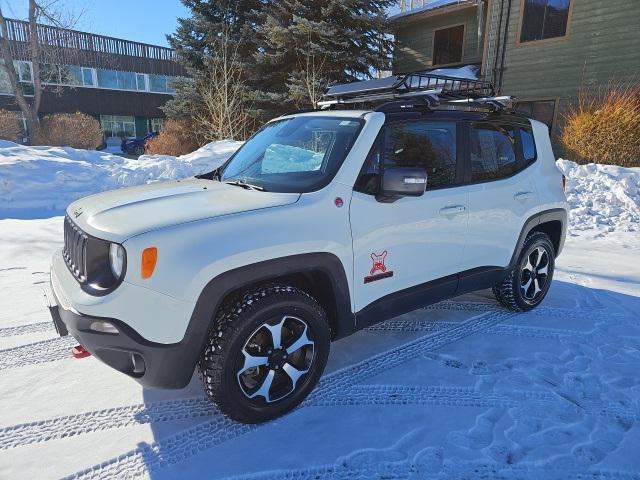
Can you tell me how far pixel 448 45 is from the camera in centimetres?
1716

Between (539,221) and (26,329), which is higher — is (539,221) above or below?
above

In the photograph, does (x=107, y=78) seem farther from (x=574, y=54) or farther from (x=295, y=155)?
(x=295, y=155)

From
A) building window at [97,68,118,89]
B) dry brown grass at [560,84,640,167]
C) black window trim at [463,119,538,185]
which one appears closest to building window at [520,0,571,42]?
dry brown grass at [560,84,640,167]

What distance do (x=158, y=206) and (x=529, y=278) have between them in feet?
11.2

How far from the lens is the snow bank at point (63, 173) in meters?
8.01

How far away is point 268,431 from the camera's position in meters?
2.46

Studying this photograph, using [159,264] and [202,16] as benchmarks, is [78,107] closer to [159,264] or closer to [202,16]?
[202,16]

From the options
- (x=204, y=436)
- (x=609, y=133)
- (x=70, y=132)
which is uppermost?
(x=609, y=133)

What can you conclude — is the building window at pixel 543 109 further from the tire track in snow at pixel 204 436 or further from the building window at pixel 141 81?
the building window at pixel 141 81

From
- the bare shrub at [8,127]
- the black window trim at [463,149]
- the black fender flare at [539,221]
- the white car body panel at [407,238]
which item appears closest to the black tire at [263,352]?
the white car body panel at [407,238]

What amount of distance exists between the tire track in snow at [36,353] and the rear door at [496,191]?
10.3 feet

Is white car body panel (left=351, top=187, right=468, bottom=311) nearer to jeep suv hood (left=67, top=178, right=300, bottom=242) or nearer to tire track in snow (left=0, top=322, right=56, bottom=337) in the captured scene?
jeep suv hood (left=67, top=178, right=300, bottom=242)

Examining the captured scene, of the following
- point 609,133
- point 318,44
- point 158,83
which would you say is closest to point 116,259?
point 609,133

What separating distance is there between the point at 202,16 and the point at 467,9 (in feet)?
33.7
